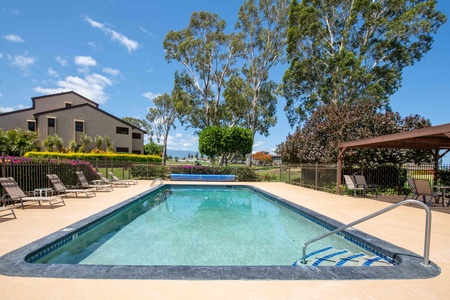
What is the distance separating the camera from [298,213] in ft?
29.7

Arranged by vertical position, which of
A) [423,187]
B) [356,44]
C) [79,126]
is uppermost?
[356,44]

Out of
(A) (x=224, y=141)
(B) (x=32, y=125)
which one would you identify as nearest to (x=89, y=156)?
(B) (x=32, y=125)

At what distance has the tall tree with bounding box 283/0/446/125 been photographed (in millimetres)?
22312

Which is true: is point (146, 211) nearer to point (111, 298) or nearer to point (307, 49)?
point (111, 298)

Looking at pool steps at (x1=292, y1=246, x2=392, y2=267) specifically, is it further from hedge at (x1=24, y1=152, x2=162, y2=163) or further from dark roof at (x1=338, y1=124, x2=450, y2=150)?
hedge at (x1=24, y1=152, x2=162, y2=163)

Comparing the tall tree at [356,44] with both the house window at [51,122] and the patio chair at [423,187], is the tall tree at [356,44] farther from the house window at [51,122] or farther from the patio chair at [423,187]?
the house window at [51,122]

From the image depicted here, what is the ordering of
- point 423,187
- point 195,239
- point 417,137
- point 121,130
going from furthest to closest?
point 121,130
point 423,187
point 417,137
point 195,239

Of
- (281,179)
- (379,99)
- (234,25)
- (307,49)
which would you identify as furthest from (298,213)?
(234,25)

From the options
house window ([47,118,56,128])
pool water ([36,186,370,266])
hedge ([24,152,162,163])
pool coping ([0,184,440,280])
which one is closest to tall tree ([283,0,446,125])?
pool water ([36,186,370,266])

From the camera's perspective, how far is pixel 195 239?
6504 mm

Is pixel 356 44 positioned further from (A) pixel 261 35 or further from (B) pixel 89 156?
(B) pixel 89 156

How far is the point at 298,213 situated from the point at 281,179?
14668 millimetres

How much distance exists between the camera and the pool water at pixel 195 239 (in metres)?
5.11

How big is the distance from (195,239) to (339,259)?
331 cm
